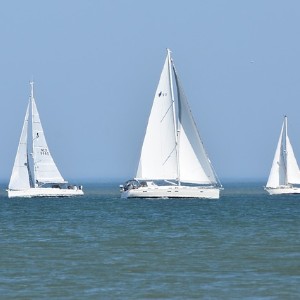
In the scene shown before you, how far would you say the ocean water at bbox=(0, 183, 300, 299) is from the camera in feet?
112

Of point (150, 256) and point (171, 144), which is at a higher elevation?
point (171, 144)

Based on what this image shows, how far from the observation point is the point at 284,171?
375 feet

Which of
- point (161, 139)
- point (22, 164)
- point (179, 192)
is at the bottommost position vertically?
point (179, 192)

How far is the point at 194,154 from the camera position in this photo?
3580 inches

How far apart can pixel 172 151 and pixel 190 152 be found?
1510 mm

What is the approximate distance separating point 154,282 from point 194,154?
55634 millimetres

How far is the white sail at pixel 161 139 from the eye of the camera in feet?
297

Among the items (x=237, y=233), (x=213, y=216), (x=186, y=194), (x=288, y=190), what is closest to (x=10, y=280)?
(x=237, y=233)

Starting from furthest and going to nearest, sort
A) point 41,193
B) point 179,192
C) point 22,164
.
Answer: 1. point 41,193
2. point 22,164
3. point 179,192

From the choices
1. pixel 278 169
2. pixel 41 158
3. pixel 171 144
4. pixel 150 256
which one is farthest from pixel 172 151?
pixel 150 256

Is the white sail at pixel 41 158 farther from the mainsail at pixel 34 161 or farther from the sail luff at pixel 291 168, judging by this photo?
the sail luff at pixel 291 168

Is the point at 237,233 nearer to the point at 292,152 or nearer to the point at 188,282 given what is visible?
the point at 188,282

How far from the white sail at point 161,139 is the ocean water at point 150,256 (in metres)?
17.5

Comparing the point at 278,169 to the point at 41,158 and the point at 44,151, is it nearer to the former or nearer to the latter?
the point at 44,151
